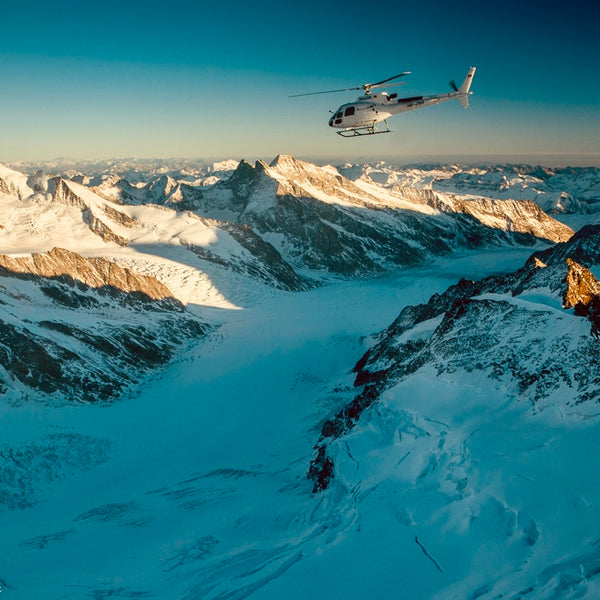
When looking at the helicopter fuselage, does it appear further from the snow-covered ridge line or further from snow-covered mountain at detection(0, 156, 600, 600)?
the snow-covered ridge line

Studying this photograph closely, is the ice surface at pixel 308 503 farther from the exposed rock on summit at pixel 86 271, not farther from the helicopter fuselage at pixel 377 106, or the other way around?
the exposed rock on summit at pixel 86 271

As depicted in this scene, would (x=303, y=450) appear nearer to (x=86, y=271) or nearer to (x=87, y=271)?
(x=86, y=271)

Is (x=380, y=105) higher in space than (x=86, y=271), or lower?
higher

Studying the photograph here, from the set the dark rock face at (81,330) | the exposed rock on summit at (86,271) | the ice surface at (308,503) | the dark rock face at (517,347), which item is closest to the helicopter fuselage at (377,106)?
the dark rock face at (517,347)

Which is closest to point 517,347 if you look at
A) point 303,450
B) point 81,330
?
point 303,450

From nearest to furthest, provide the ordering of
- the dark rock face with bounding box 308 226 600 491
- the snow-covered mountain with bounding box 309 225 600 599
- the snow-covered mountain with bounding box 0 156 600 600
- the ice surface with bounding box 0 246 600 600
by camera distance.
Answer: the snow-covered mountain with bounding box 309 225 600 599 → the ice surface with bounding box 0 246 600 600 → the snow-covered mountain with bounding box 0 156 600 600 → the dark rock face with bounding box 308 226 600 491

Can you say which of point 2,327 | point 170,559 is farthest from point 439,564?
point 2,327

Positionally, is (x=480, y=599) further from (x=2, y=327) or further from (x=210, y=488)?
(x=2, y=327)

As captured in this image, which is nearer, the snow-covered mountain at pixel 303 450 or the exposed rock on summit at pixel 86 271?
the snow-covered mountain at pixel 303 450

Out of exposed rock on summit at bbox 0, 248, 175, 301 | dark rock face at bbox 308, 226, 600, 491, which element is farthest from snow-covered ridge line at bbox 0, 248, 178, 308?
dark rock face at bbox 308, 226, 600, 491

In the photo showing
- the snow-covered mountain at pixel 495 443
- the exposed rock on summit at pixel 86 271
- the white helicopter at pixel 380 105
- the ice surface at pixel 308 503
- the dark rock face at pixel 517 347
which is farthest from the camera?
the exposed rock on summit at pixel 86 271
